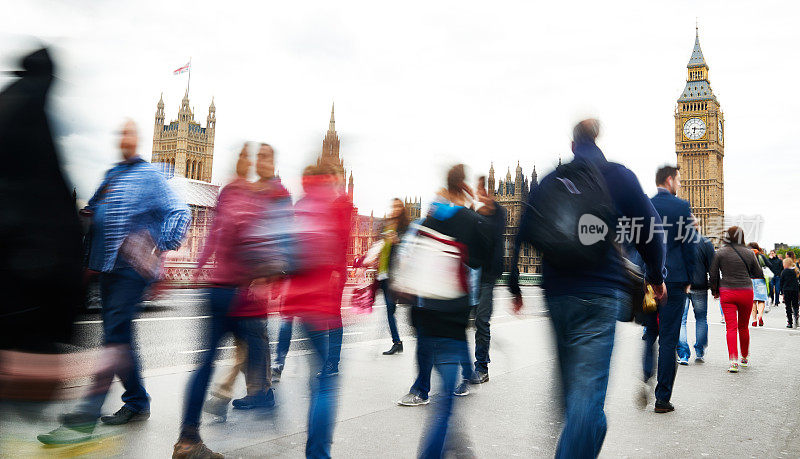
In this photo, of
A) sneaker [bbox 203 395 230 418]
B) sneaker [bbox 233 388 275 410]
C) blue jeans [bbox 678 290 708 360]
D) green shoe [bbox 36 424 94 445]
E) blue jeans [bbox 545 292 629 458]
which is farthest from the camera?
blue jeans [bbox 678 290 708 360]

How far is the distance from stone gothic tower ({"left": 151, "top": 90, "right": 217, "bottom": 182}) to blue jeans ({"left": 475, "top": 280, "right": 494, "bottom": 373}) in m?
118

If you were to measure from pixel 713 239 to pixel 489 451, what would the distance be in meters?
6.14

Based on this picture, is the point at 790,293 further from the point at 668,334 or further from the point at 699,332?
the point at 668,334

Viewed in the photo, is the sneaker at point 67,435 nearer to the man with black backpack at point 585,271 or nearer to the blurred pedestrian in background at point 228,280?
the blurred pedestrian in background at point 228,280

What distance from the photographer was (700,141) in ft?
376

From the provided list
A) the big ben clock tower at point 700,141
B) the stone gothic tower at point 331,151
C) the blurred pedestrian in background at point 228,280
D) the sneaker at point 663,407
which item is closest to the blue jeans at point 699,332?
the sneaker at point 663,407

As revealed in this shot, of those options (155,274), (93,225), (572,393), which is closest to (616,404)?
(572,393)

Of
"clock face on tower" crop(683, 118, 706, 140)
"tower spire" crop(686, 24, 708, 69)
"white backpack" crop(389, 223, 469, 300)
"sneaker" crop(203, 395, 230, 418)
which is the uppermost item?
"tower spire" crop(686, 24, 708, 69)

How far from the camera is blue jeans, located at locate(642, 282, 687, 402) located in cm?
510

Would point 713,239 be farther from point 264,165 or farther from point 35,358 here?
point 35,358

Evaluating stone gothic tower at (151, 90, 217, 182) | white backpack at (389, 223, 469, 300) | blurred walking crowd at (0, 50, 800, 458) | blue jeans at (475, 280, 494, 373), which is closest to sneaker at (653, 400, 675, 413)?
blue jeans at (475, 280, 494, 373)

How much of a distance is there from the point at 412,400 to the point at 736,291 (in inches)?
189

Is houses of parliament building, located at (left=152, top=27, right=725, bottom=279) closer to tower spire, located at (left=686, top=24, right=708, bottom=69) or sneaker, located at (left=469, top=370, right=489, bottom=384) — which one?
tower spire, located at (left=686, top=24, right=708, bottom=69)

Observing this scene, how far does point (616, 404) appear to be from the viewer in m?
5.33
